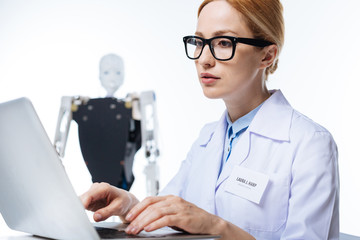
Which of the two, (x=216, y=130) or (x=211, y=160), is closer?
(x=211, y=160)

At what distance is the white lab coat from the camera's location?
49.6 inches

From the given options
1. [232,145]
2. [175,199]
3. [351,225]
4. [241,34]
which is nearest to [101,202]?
[175,199]

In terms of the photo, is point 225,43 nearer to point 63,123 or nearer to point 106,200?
point 106,200

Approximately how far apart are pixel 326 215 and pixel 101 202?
2.00 ft

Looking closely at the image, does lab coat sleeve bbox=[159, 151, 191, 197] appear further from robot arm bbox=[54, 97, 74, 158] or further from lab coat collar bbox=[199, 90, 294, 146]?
robot arm bbox=[54, 97, 74, 158]

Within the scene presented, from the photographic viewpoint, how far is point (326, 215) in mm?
1262

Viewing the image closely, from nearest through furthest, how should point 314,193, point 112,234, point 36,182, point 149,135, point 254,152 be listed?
point 36,182
point 112,234
point 314,193
point 254,152
point 149,135

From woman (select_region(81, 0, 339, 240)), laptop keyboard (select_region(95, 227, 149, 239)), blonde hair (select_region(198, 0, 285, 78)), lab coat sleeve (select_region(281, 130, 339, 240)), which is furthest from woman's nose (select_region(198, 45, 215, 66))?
laptop keyboard (select_region(95, 227, 149, 239))

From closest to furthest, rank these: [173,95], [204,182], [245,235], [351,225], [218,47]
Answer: [245,235], [218,47], [204,182], [351,225], [173,95]

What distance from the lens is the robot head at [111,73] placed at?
4023 mm

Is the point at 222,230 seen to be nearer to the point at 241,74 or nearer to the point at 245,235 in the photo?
the point at 245,235

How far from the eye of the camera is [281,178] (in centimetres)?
136

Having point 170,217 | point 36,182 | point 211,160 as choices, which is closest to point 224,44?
point 211,160

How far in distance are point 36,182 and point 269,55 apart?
0.93 metres
